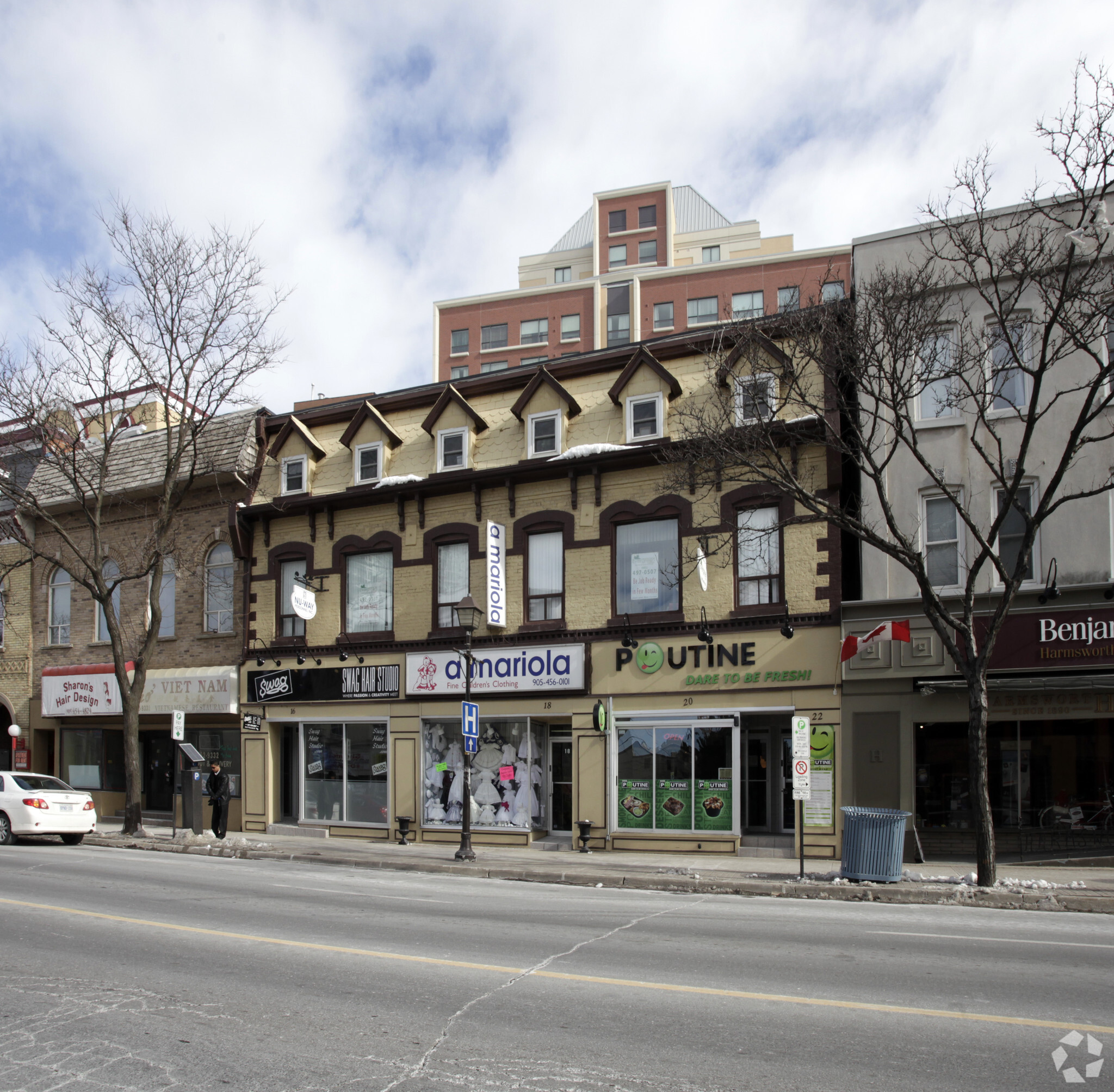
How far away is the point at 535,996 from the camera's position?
764 centimetres

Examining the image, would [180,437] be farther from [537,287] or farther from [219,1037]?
[537,287]

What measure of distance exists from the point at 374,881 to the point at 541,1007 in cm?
898

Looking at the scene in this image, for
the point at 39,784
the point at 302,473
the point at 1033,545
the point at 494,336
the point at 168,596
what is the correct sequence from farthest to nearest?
the point at 494,336 → the point at 168,596 → the point at 302,473 → the point at 39,784 → the point at 1033,545

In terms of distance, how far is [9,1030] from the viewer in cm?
686

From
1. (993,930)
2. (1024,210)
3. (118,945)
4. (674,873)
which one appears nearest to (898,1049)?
(993,930)

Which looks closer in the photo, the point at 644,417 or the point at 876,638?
the point at 876,638

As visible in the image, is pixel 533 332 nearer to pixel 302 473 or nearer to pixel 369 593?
pixel 302 473

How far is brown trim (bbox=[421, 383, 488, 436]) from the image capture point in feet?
76.2

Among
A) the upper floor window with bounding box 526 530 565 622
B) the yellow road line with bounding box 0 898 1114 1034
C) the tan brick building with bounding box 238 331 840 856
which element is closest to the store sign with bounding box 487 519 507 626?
the tan brick building with bounding box 238 331 840 856

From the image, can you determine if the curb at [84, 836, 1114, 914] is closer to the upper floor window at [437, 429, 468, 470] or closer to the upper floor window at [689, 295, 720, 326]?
the upper floor window at [437, 429, 468, 470]

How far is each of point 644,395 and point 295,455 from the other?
953 cm

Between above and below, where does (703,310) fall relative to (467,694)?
above

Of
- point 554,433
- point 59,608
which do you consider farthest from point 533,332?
point 554,433

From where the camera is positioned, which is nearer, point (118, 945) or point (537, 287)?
point (118, 945)
